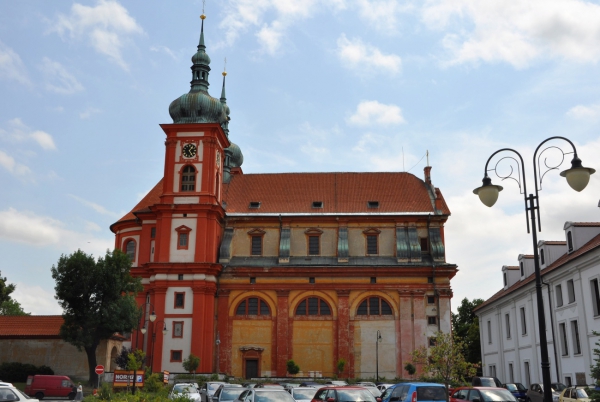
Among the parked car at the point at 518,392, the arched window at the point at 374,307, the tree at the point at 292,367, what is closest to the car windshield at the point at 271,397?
the parked car at the point at 518,392

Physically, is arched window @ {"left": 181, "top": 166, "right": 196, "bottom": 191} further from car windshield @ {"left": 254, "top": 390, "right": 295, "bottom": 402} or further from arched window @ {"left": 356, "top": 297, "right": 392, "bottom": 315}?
car windshield @ {"left": 254, "top": 390, "right": 295, "bottom": 402}

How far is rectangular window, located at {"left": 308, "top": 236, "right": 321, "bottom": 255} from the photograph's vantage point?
57.5m

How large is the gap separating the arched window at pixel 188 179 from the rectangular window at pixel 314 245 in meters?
11.3

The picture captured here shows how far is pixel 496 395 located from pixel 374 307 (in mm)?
33351

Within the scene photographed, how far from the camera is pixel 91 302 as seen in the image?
45188mm

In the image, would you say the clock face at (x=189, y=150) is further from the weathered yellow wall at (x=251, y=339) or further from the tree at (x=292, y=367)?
the tree at (x=292, y=367)

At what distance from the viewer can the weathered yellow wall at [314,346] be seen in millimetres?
52594

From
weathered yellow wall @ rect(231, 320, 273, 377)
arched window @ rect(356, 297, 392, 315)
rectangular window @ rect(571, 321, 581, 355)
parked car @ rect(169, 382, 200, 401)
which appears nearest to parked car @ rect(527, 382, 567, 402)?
rectangular window @ rect(571, 321, 581, 355)

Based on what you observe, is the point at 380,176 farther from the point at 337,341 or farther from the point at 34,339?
the point at 34,339

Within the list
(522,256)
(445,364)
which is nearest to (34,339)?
(445,364)

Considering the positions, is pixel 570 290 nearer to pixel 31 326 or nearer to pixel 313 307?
pixel 313 307

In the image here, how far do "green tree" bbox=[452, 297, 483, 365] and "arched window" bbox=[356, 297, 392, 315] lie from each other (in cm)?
2287

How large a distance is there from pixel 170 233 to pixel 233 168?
21.7m

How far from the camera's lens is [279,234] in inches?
2279
